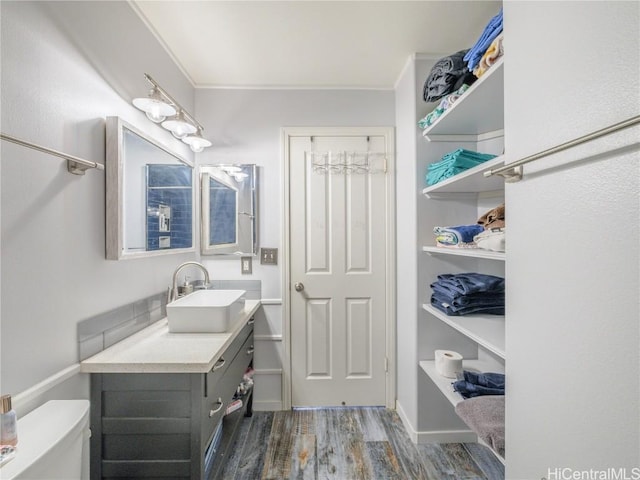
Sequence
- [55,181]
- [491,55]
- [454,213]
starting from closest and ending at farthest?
[55,181]
[491,55]
[454,213]

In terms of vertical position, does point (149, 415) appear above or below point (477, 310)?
below

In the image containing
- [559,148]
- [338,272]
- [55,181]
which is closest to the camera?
[559,148]

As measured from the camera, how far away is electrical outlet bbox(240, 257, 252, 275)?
86.0 inches

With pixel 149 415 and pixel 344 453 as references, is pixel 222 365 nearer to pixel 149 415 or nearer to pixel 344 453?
pixel 149 415

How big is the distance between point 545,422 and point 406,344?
3.97 feet

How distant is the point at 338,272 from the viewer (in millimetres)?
2164

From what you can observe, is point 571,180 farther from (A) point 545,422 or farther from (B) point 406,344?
(B) point 406,344

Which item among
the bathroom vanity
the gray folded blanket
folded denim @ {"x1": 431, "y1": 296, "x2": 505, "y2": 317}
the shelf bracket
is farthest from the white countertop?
the shelf bracket

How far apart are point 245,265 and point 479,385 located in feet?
5.46

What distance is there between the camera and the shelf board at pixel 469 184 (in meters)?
1.27

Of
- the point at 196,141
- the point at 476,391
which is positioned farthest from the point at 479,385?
the point at 196,141

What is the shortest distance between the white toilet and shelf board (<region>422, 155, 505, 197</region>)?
5.45 feet

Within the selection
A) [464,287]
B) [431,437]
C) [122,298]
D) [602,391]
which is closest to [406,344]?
[431,437]

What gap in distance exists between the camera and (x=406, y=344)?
1.96m
